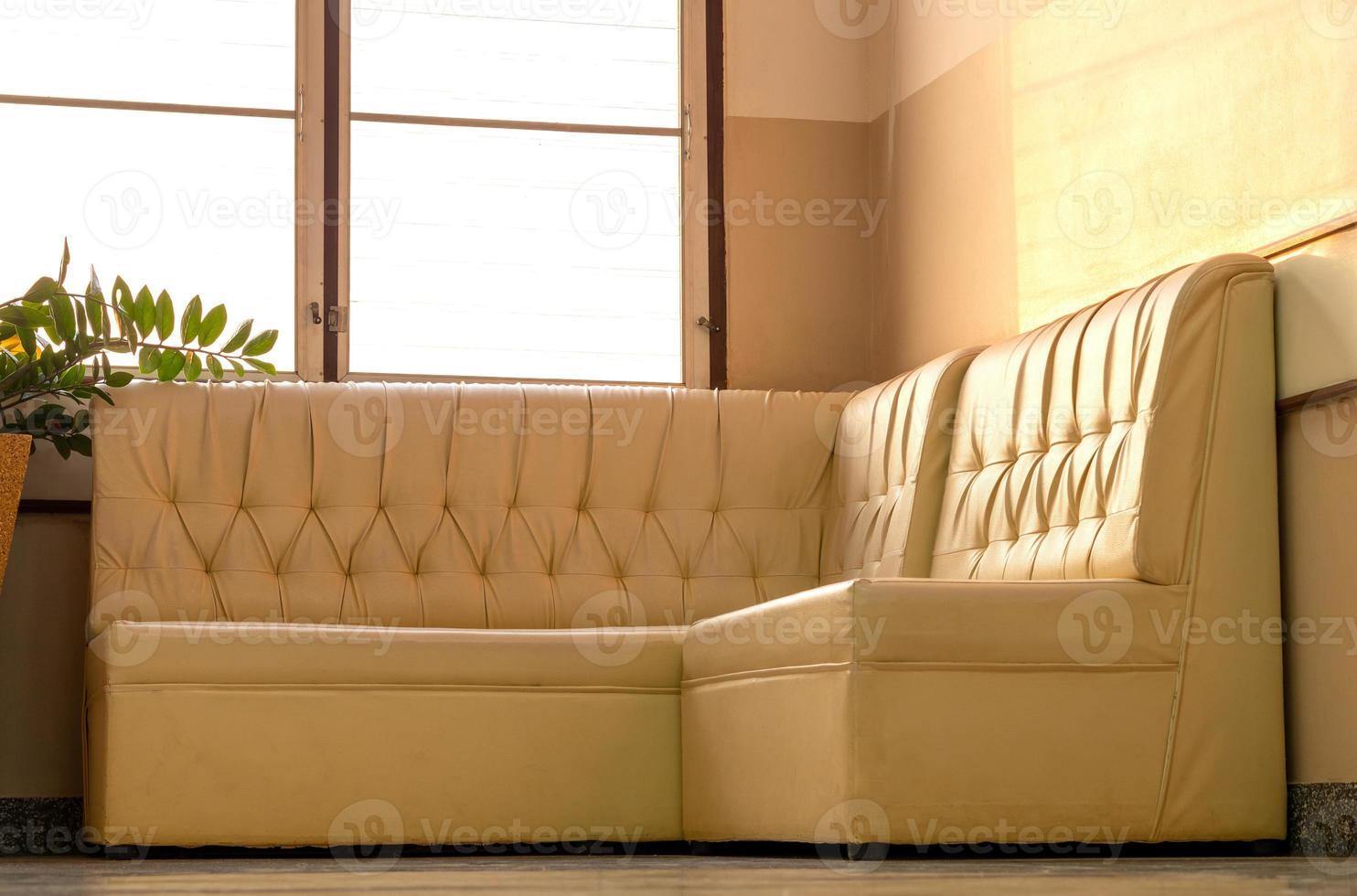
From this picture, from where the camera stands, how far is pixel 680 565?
3.74 metres

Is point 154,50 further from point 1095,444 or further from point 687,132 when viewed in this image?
point 1095,444

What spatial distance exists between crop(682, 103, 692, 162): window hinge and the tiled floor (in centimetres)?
269

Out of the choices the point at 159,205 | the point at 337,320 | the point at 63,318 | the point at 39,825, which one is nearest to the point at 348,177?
the point at 337,320

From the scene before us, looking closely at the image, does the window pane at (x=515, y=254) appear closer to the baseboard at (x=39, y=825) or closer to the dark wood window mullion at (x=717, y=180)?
the dark wood window mullion at (x=717, y=180)

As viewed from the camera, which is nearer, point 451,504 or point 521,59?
point 451,504

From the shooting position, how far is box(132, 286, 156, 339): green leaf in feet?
11.7

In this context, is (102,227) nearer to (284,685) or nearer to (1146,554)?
(284,685)

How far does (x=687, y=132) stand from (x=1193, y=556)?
2481mm

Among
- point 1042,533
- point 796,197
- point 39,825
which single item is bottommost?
point 39,825

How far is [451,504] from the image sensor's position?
367 centimetres

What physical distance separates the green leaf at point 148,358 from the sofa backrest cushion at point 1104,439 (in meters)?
1.90

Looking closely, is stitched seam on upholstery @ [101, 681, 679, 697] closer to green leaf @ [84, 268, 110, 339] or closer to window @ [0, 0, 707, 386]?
green leaf @ [84, 268, 110, 339]

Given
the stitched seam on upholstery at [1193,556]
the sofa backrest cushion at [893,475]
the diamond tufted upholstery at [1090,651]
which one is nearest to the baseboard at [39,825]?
the diamond tufted upholstery at [1090,651]

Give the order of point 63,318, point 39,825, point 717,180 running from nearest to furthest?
point 63,318 → point 39,825 → point 717,180
